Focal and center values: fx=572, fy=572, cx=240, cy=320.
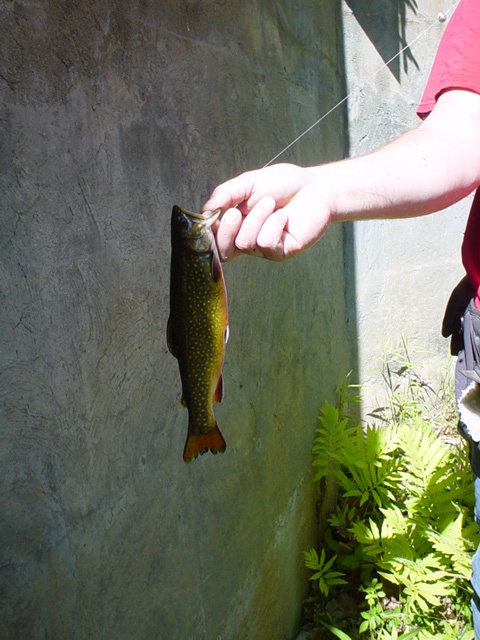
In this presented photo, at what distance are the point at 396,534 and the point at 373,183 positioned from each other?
2436 millimetres

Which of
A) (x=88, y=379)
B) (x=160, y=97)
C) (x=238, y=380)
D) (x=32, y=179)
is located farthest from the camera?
(x=238, y=380)

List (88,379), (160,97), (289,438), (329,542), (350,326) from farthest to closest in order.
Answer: (350,326), (329,542), (289,438), (160,97), (88,379)

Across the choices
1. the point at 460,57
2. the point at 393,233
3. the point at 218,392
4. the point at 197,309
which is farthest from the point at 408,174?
the point at 393,233

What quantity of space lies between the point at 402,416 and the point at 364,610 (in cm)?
150

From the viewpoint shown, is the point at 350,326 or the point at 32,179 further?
the point at 350,326

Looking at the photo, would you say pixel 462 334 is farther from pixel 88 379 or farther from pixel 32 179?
pixel 32 179

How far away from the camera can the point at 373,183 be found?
1653 millimetres

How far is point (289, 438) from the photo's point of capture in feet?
10.8

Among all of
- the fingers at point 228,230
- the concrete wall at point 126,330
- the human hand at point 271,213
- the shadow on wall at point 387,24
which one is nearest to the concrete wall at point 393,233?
the shadow on wall at point 387,24

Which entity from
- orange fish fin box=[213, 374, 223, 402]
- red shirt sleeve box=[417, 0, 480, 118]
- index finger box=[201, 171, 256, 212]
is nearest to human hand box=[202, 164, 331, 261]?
index finger box=[201, 171, 256, 212]

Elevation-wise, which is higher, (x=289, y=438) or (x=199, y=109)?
(x=199, y=109)

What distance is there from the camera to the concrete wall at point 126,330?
146 centimetres

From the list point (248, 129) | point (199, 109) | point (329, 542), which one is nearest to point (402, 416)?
point (329, 542)

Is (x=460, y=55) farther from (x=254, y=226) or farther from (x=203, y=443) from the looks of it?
(x=203, y=443)
